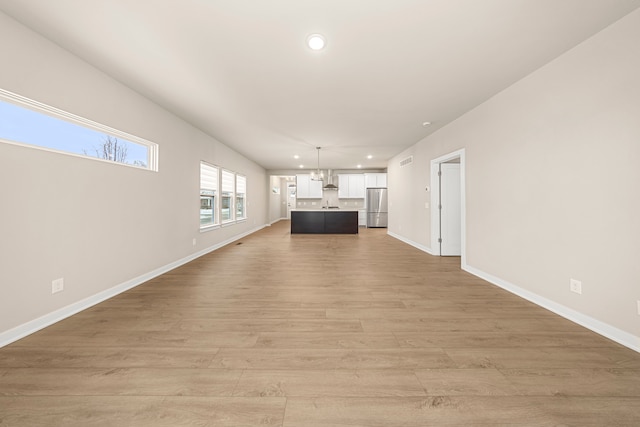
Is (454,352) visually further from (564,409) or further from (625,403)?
(625,403)

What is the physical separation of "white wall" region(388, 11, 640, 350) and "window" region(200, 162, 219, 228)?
5.25 metres

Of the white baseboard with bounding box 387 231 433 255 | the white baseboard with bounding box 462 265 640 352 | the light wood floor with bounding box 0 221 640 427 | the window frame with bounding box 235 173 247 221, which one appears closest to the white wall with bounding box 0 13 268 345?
the light wood floor with bounding box 0 221 640 427

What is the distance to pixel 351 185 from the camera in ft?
33.7

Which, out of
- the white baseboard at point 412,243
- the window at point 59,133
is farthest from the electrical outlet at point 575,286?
the window at point 59,133

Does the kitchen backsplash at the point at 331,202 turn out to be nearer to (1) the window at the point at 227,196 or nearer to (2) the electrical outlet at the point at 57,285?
(1) the window at the point at 227,196

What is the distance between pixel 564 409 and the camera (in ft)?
4.15

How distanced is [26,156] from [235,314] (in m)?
2.26

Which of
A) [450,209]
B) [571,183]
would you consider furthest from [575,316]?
[450,209]

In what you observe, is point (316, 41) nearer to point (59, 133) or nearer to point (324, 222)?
point (59, 133)

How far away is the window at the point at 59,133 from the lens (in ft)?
6.29

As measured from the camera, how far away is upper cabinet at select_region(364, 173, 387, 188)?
10.0m

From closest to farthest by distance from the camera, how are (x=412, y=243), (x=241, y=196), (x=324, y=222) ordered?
(x=412, y=243)
(x=241, y=196)
(x=324, y=222)

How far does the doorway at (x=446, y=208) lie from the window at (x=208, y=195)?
5.00 meters

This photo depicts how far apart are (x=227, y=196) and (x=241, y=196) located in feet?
3.62
